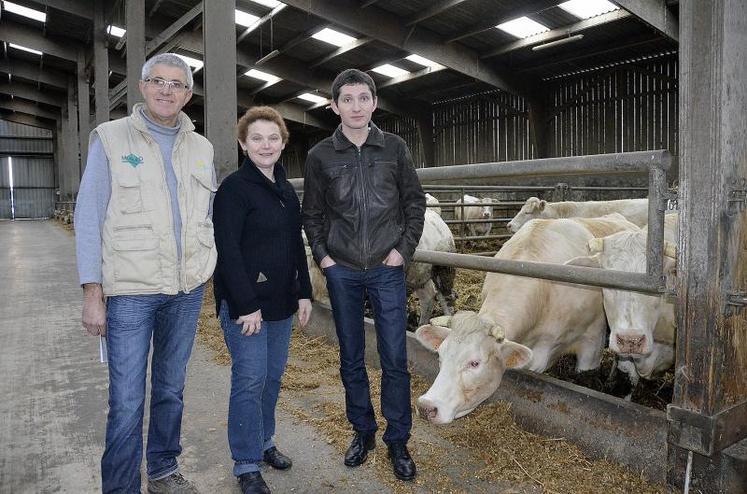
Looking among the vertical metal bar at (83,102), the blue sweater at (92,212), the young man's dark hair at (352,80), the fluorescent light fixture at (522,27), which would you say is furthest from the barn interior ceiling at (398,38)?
the blue sweater at (92,212)

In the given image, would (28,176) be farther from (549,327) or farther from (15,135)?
(549,327)

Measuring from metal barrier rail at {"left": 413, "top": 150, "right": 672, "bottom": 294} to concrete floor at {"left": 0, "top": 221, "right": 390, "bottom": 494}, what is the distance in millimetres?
1233

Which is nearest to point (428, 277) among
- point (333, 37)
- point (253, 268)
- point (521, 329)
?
point (521, 329)

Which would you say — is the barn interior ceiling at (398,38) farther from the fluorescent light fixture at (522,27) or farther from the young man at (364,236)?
the young man at (364,236)

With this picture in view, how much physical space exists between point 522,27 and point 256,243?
1235cm

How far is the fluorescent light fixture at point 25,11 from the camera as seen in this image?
16.8 meters

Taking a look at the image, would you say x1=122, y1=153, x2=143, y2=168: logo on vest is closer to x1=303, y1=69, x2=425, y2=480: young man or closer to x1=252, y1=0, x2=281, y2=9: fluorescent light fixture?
x1=303, y1=69, x2=425, y2=480: young man

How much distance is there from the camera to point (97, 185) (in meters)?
1.98

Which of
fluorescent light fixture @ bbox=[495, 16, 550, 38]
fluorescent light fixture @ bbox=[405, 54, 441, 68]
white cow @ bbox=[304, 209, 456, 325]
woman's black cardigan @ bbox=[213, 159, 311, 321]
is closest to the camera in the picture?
woman's black cardigan @ bbox=[213, 159, 311, 321]

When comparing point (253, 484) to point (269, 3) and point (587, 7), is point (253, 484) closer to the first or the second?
point (587, 7)

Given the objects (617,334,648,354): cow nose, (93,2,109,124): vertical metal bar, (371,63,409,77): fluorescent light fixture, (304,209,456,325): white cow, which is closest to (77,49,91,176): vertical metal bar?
(93,2,109,124): vertical metal bar

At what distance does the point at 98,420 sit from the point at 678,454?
284 cm

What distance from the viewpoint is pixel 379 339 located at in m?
2.64

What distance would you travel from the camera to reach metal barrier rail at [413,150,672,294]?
7.49 feet
